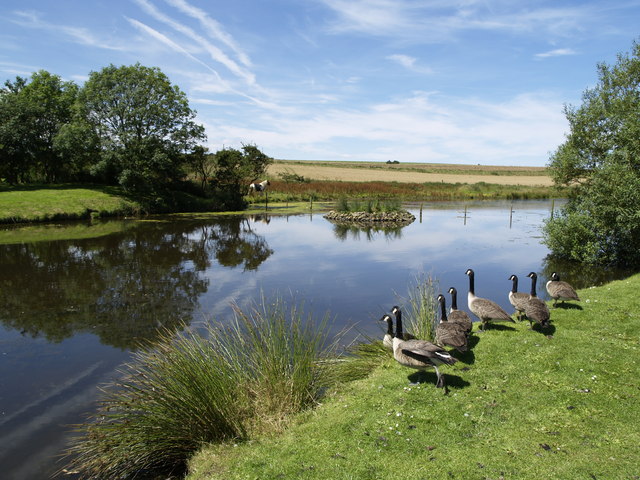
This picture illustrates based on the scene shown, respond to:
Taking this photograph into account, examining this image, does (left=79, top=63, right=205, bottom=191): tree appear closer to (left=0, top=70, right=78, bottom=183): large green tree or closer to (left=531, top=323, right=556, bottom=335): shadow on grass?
(left=0, top=70, right=78, bottom=183): large green tree

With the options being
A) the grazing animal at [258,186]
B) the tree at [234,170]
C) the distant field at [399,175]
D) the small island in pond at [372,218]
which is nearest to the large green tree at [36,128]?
the tree at [234,170]

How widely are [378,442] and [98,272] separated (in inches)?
708

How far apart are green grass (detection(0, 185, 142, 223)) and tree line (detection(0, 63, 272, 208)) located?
2.14 meters

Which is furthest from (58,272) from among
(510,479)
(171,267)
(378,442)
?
(510,479)

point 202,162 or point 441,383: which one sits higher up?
point 202,162

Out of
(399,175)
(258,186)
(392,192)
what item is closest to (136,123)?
(258,186)

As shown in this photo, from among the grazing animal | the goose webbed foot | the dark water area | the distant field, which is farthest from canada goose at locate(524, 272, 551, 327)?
the distant field

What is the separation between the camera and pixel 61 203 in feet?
129

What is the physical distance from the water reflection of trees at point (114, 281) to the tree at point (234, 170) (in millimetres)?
20547

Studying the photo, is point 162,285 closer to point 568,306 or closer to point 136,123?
point 568,306

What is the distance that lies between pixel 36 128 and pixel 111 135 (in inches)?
348

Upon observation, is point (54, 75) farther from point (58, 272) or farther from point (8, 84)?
point (58, 272)

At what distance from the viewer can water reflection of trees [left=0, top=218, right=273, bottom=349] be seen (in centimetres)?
1280

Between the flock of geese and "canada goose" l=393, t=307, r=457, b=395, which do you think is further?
the flock of geese
